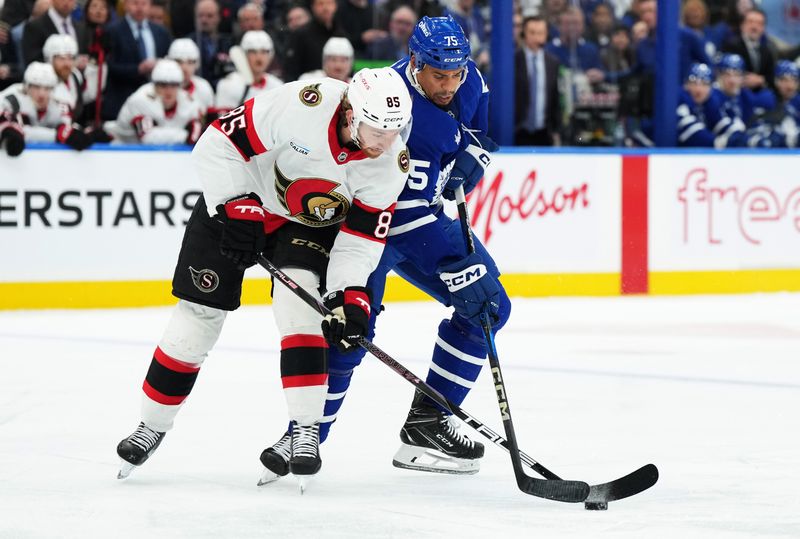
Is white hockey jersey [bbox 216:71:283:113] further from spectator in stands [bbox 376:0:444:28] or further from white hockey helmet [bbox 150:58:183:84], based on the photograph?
spectator in stands [bbox 376:0:444:28]

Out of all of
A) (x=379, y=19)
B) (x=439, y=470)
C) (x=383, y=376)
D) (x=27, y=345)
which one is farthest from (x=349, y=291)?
(x=379, y=19)

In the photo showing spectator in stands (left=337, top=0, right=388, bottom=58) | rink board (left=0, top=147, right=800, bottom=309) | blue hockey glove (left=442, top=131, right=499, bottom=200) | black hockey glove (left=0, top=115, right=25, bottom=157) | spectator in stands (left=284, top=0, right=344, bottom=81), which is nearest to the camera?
blue hockey glove (left=442, top=131, right=499, bottom=200)

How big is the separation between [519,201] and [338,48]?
1293mm

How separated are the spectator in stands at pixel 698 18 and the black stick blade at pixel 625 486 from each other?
6252mm

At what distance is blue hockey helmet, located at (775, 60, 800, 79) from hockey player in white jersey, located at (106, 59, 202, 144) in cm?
385

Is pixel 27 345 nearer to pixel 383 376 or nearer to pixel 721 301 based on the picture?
pixel 383 376

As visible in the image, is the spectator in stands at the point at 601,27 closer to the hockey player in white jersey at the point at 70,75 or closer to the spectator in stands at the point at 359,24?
the spectator in stands at the point at 359,24

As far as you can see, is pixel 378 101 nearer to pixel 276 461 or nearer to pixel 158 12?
pixel 276 461

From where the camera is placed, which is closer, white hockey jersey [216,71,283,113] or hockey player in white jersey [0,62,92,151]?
hockey player in white jersey [0,62,92,151]

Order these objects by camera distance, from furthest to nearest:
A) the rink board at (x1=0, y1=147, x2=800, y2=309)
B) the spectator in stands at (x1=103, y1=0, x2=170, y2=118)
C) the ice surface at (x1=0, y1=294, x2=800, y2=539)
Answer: the spectator in stands at (x1=103, y1=0, x2=170, y2=118) < the rink board at (x1=0, y1=147, x2=800, y2=309) < the ice surface at (x1=0, y1=294, x2=800, y2=539)

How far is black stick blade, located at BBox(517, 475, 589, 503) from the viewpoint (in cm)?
291

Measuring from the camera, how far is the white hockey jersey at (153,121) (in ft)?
23.3

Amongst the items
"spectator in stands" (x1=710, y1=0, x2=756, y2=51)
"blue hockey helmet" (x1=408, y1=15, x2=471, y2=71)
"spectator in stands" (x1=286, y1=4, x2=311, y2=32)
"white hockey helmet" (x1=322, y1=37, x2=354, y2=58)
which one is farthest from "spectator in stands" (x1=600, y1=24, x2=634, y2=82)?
"blue hockey helmet" (x1=408, y1=15, x2=471, y2=71)

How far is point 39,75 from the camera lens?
269 inches
